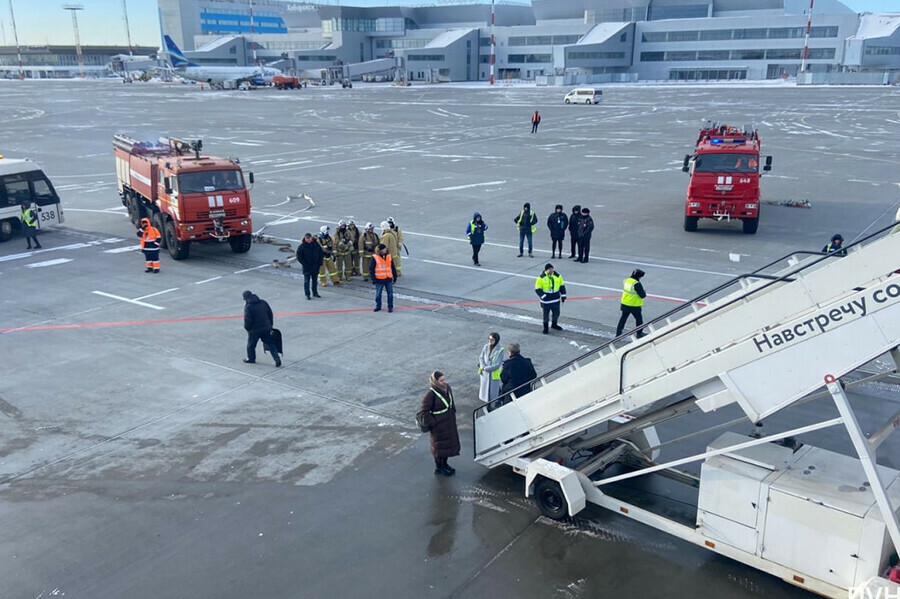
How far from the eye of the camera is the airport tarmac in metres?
7.85

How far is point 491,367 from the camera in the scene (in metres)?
11.2

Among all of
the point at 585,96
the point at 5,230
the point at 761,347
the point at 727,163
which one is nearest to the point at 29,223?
the point at 5,230

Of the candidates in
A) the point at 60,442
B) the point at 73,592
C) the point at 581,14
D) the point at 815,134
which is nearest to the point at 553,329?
the point at 60,442

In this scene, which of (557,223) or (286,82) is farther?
(286,82)

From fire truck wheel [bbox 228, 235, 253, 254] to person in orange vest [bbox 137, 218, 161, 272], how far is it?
2.44 metres

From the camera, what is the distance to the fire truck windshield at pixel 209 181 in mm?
21000

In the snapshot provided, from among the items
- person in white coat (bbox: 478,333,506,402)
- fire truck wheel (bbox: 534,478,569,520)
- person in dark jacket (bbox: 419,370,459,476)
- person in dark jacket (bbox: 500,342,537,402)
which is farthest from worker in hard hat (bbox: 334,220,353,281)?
fire truck wheel (bbox: 534,478,569,520)

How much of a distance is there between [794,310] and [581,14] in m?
153

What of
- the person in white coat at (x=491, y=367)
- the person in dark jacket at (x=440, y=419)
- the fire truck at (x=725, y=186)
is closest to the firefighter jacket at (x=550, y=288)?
the person in white coat at (x=491, y=367)

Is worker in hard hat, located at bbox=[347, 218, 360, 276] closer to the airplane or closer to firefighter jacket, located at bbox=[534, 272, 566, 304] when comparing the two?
firefighter jacket, located at bbox=[534, 272, 566, 304]

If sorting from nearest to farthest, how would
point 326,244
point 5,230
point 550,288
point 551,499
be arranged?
point 551,499 → point 550,288 → point 326,244 → point 5,230

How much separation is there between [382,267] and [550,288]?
384 centimetres

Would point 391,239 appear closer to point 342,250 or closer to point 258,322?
point 342,250

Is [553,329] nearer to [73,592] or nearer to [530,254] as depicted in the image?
[530,254]
